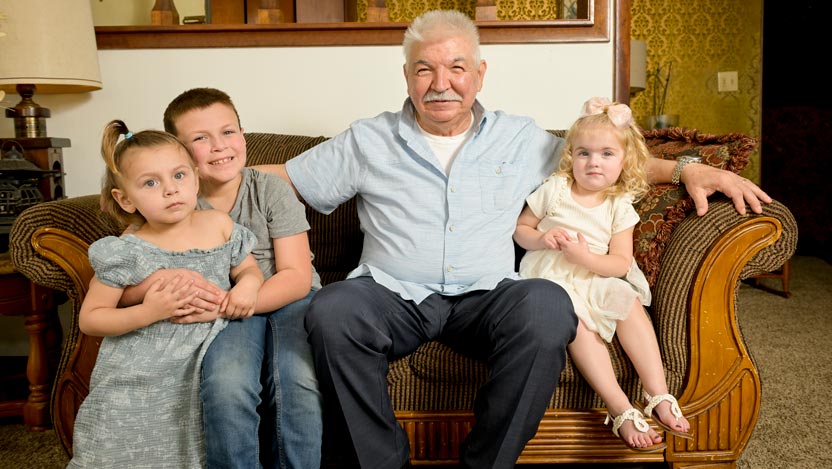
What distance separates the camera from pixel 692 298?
63.8 inches

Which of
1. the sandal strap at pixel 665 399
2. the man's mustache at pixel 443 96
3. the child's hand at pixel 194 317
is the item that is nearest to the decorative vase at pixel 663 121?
the man's mustache at pixel 443 96

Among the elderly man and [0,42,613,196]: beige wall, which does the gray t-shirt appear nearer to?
the elderly man

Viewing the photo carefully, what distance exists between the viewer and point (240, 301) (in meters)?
1.48

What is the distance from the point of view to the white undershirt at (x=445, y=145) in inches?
72.7

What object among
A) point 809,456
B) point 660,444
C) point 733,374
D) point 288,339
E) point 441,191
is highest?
point 441,191

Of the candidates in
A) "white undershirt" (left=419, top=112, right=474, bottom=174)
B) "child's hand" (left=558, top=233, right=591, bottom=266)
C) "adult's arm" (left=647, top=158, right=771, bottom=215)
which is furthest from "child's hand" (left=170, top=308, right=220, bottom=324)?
"adult's arm" (left=647, top=158, right=771, bottom=215)

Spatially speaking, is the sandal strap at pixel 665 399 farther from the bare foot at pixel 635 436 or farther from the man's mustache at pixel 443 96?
the man's mustache at pixel 443 96

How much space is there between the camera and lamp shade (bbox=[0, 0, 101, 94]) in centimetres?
216

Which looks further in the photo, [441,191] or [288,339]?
[441,191]

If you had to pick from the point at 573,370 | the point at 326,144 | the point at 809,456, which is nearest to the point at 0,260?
the point at 326,144

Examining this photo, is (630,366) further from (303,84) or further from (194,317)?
(303,84)

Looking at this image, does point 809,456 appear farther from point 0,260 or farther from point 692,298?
point 0,260

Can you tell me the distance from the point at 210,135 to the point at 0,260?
3.02 ft

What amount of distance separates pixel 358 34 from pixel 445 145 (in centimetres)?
81
